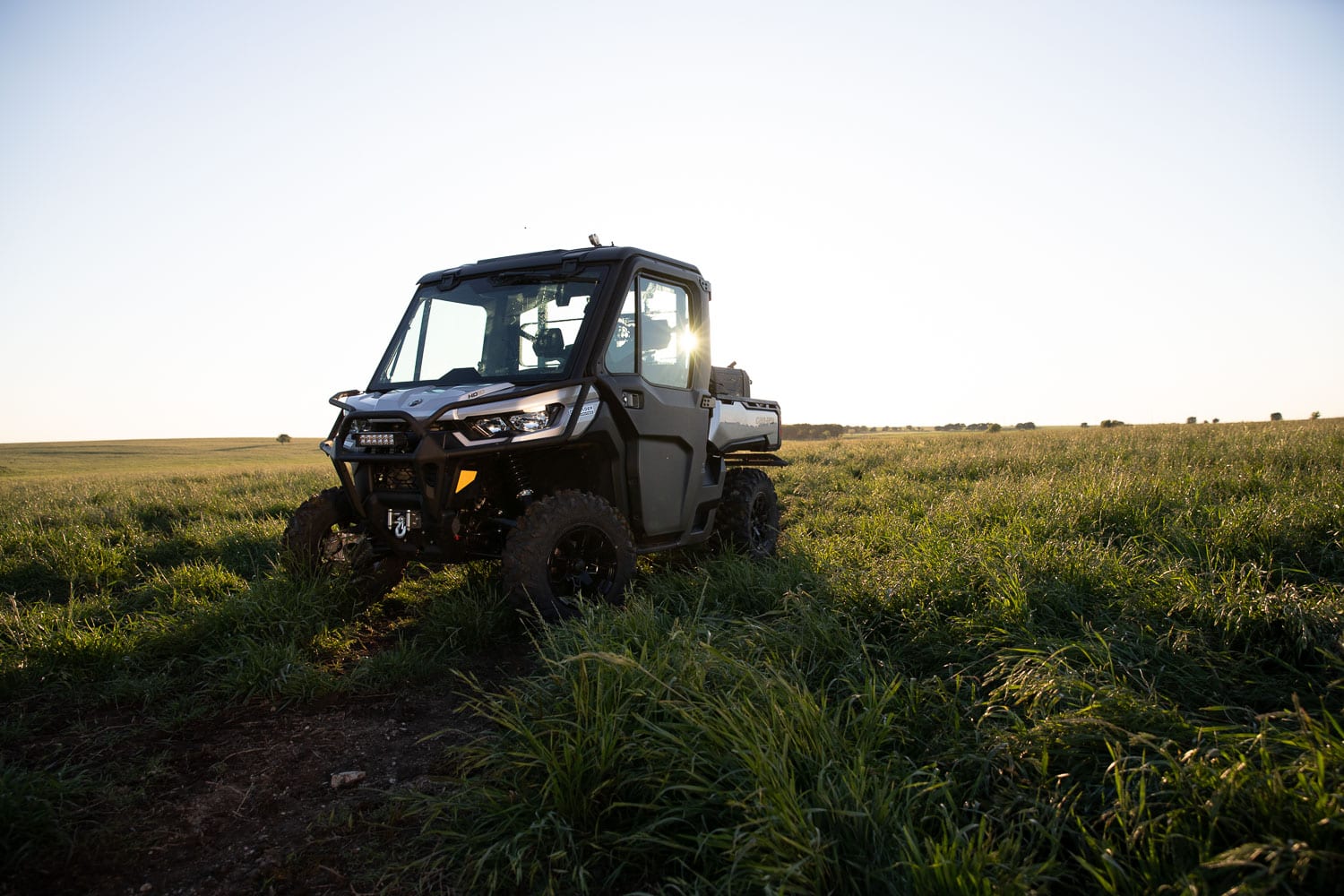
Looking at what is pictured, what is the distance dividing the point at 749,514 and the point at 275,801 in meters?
4.53

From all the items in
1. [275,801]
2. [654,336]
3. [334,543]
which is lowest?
[275,801]

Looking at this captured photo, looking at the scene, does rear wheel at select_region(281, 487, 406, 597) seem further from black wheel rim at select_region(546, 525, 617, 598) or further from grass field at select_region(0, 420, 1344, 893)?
black wheel rim at select_region(546, 525, 617, 598)

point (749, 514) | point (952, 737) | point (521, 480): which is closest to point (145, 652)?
point (521, 480)

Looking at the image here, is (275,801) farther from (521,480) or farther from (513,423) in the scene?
(521,480)

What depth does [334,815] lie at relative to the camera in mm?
2844

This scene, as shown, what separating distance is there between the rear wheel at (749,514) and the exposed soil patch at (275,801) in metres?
3.09

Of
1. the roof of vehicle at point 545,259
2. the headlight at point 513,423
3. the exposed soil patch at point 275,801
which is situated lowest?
the exposed soil patch at point 275,801

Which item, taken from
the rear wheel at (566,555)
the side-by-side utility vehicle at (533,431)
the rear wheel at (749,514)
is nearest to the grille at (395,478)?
the side-by-side utility vehicle at (533,431)

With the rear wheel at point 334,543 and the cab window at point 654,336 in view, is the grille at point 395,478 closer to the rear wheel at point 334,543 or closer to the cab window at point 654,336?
the rear wheel at point 334,543

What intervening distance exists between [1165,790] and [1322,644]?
154 centimetres

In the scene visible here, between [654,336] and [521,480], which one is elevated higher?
[654,336]

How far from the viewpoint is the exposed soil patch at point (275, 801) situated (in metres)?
2.53

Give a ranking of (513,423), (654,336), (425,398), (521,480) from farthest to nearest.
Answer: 1. (654,336)
2. (521,480)
3. (425,398)
4. (513,423)

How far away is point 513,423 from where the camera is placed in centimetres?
455
